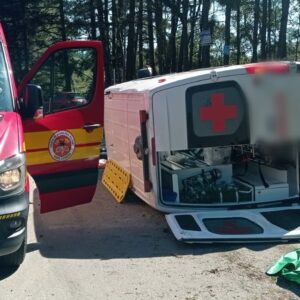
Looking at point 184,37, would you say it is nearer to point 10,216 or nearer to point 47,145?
point 47,145

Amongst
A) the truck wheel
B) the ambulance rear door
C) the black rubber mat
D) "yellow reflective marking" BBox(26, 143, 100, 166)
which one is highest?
"yellow reflective marking" BBox(26, 143, 100, 166)

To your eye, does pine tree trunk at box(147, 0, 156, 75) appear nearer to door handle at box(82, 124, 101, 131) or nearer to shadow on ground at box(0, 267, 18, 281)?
door handle at box(82, 124, 101, 131)

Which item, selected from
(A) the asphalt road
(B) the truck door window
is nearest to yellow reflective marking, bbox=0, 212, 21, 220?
(A) the asphalt road

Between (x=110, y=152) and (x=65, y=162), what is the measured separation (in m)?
3.05

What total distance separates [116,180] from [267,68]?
3006 millimetres

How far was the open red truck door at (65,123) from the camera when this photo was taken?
5.23 meters

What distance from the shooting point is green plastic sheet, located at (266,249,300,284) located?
3998mm

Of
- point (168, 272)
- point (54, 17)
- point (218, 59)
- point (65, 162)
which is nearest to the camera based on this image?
point (168, 272)

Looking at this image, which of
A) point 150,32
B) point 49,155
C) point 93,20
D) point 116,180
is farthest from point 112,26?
point 49,155

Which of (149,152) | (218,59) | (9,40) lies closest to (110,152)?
(149,152)

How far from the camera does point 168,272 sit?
436 cm

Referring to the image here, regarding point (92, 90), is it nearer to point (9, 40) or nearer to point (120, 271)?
point (120, 271)

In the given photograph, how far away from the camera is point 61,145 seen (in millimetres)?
Answer: 5324

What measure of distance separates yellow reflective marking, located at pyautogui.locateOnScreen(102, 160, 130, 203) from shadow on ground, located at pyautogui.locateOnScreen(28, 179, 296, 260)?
7.6 inches
